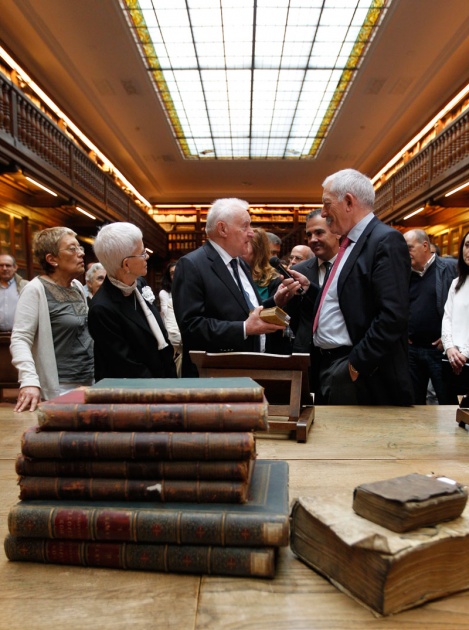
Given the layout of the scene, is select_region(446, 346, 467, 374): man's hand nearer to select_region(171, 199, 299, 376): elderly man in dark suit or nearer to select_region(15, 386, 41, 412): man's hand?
select_region(171, 199, 299, 376): elderly man in dark suit

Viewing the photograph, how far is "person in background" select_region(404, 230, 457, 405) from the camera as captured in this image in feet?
12.4

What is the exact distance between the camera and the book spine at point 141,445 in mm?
696

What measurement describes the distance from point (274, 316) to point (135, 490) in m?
1.05

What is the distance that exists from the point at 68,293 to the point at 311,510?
2.21m

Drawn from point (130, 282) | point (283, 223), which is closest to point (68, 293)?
point (130, 282)

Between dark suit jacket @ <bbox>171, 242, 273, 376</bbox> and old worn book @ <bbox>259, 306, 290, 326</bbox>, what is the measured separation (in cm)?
33

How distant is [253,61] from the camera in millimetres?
9250

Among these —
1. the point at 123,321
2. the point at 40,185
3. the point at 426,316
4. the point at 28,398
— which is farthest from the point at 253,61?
the point at 28,398

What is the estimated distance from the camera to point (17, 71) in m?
8.45

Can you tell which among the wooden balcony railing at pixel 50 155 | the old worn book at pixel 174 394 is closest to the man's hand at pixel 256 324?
the old worn book at pixel 174 394

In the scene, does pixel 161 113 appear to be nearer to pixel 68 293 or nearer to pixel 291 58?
pixel 291 58

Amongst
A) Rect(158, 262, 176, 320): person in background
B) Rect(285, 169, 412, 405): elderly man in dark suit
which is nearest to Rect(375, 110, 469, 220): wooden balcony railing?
Rect(158, 262, 176, 320): person in background

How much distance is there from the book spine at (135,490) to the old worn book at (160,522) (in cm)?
1

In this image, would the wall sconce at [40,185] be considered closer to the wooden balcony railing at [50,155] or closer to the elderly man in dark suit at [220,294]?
the wooden balcony railing at [50,155]
